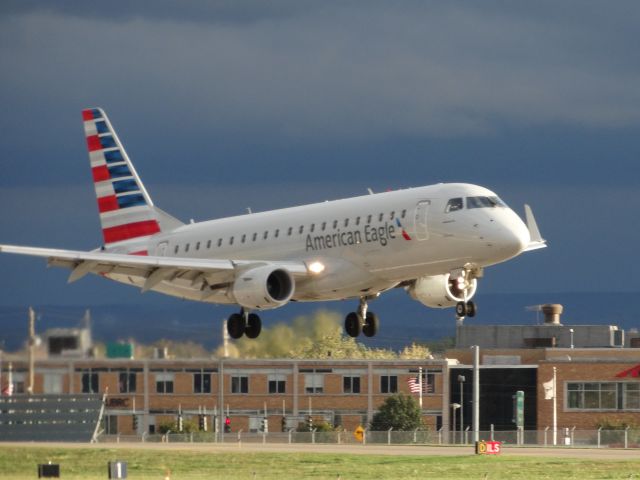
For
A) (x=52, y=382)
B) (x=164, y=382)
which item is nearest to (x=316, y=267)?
(x=52, y=382)

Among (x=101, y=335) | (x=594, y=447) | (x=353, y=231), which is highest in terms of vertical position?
A: (x=353, y=231)

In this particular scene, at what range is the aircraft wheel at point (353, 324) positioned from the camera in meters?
77.6

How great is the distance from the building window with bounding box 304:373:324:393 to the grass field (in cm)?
4210

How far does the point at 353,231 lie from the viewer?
→ 7144 cm

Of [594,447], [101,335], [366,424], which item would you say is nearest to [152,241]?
[101,335]

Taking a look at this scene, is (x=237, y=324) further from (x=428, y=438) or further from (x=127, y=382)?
(x=428, y=438)

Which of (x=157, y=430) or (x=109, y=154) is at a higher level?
(x=109, y=154)

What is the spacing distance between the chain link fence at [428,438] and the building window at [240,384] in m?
6.53

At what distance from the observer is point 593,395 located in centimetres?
14800

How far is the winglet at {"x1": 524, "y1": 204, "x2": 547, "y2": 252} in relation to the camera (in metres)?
72.0

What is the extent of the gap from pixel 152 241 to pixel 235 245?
7421mm

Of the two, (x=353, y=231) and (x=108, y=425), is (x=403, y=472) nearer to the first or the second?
(x=353, y=231)

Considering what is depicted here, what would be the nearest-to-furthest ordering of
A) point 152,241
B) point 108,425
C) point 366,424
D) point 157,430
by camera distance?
point 152,241, point 108,425, point 157,430, point 366,424

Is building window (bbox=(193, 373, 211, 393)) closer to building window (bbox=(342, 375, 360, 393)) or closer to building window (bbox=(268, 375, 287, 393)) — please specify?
building window (bbox=(268, 375, 287, 393))
